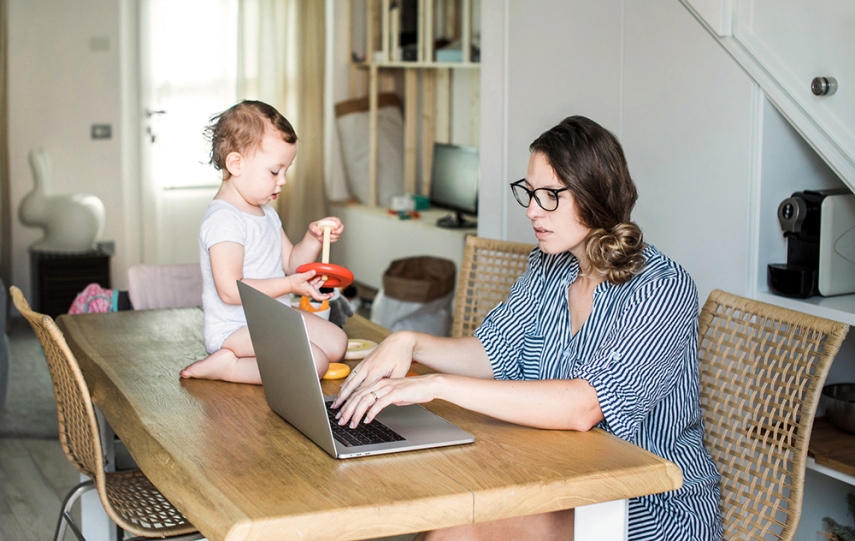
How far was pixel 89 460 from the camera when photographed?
74.9 inches

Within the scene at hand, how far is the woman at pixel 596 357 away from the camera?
1601 mm

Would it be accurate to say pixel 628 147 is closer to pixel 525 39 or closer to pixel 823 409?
pixel 525 39

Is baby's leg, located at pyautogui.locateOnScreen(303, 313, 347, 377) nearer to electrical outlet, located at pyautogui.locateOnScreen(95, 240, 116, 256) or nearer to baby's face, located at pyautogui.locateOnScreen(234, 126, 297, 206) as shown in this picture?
baby's face, located at pyautogui.locateOnScreen(234, 126, 297, 206)

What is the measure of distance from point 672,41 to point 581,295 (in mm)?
1176

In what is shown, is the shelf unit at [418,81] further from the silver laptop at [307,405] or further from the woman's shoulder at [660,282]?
the silver laptop at [307,405]

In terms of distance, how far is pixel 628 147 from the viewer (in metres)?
2.97

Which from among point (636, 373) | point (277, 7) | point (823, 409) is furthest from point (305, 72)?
point (636, 373)

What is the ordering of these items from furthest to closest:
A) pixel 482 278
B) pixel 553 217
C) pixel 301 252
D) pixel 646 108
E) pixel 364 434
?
pixel 646 108 < pixel 482 278 < pixel 301 252 < pixel 553 217 < pixel 364 434

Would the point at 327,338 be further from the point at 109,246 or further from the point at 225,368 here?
the point at 109,246

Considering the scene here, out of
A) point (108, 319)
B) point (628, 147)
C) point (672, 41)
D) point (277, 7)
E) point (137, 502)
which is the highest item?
point (277, 7)

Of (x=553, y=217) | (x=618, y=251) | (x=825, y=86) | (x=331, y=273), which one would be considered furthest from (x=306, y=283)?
(x=825, y=86)

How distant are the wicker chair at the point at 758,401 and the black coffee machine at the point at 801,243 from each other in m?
0.49

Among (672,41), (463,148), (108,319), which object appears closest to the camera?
(108,319)

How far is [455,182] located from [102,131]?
2287mm
